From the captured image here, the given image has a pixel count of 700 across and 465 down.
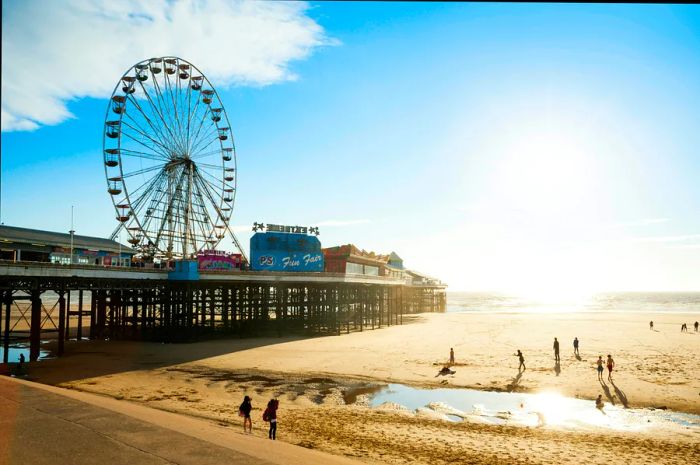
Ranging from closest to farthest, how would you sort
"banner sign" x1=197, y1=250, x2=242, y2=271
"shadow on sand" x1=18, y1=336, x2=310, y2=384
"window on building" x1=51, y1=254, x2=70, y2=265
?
"shadow on sand" x1=18, y1=336, x2=310, y2=384, "window on building" x1=51, y1=254, x2=70, y2=265, "banner sign" x1=197, y1=250, x2=242, y2=271

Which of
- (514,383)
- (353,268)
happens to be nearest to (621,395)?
(514,383)

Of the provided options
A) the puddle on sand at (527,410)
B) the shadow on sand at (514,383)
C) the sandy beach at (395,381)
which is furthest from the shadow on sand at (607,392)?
the shadow on sand at (514,383)

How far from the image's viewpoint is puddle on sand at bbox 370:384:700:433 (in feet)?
61.3

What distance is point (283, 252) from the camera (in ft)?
165

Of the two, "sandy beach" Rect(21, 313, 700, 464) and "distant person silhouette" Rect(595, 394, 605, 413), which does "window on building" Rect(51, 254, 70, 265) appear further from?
"distant person silhouette" Rect(595, 394, 605, 413)

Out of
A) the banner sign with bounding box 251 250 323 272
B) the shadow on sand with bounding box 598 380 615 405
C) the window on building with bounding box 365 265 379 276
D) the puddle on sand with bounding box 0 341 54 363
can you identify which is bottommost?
the puddle on sand with bounding box 0 341 54 363

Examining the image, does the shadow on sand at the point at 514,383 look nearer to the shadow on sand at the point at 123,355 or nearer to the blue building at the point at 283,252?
the shadow on sand at the point at 123,355

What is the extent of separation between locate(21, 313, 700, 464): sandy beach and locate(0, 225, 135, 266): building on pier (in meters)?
7.19

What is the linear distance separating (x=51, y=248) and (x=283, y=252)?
74.5 ft

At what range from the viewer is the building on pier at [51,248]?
2975cm

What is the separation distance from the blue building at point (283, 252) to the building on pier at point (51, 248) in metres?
14.1

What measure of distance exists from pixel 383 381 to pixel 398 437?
9.93 m

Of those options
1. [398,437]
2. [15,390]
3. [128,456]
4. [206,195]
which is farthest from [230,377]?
[206,195]

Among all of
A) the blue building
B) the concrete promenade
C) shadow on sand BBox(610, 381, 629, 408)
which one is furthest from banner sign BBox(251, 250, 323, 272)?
shadow on sand BBox(610, 381, 629, 408)
